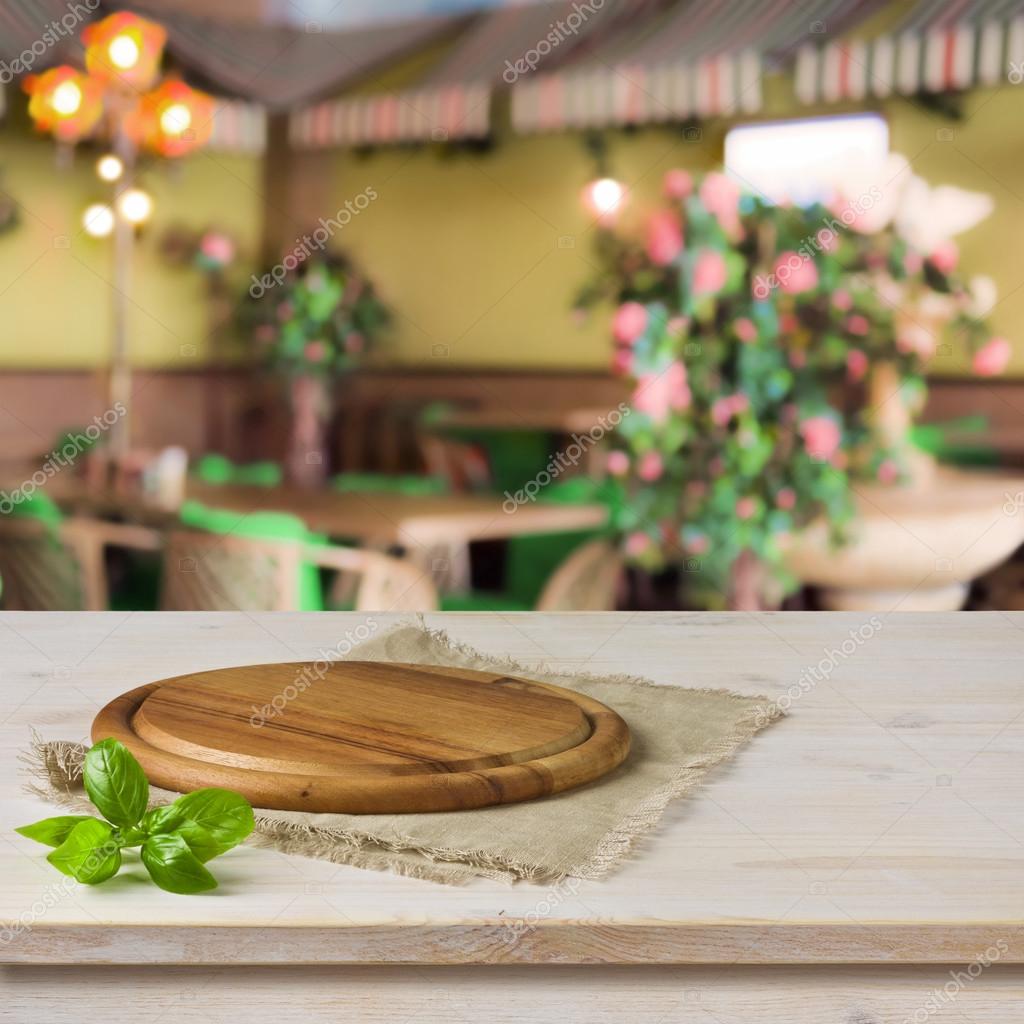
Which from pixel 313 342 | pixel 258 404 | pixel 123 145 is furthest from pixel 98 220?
pixel 313 342

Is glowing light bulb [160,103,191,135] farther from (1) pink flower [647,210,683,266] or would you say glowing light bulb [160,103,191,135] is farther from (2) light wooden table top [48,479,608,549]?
(1) pink flower [647,210,683,266]

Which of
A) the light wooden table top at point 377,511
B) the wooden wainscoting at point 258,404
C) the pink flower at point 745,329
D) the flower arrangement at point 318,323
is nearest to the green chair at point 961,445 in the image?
the wooden wainscoting at point 258,404

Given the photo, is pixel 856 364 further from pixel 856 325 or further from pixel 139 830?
pixel 139 830

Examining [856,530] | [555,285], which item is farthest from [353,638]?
[555,285]

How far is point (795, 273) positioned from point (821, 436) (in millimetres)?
303

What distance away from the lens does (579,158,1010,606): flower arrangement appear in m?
2.36

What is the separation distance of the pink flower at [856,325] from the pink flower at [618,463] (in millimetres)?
467

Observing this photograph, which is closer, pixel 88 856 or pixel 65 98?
pixel 88 856

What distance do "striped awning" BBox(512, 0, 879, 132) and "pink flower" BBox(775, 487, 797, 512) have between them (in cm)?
440

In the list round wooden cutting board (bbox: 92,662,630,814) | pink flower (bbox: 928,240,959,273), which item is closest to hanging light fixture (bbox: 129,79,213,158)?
pink flower (bbox: 928,240,959,273)

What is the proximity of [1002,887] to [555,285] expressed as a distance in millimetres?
6162

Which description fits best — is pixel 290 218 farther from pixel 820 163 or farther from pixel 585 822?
pixel 585 822

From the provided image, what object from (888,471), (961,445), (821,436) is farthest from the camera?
(961,445)

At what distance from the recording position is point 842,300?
245 cm
